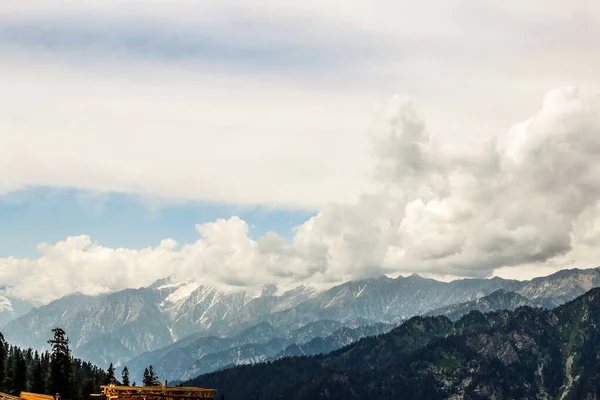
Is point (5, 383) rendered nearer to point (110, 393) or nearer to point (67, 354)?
point (67, 354)

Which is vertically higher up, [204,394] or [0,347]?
[0,347]

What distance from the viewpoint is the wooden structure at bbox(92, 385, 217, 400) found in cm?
6669

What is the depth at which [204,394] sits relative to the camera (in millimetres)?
74062

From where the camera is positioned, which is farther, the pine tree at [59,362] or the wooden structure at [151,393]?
the pine tree at [59,362]

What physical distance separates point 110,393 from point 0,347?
434ft

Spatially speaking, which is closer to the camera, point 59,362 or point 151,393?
point 151,393

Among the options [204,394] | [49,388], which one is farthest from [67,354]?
[204,394]

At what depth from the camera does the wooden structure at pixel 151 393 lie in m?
66.7

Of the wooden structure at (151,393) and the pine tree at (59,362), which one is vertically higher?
the pine tree at (59,362)

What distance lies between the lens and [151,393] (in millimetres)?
68500

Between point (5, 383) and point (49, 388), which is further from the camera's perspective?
point (5, 383)

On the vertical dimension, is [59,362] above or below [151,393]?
above

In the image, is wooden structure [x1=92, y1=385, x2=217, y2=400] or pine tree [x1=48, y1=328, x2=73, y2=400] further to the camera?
pine tree [x1=48, y1=328, x2=73, y2=400]

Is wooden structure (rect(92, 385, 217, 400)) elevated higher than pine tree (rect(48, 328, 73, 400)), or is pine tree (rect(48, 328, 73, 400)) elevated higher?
pine tree (rect(48, 328, 73, 400))
